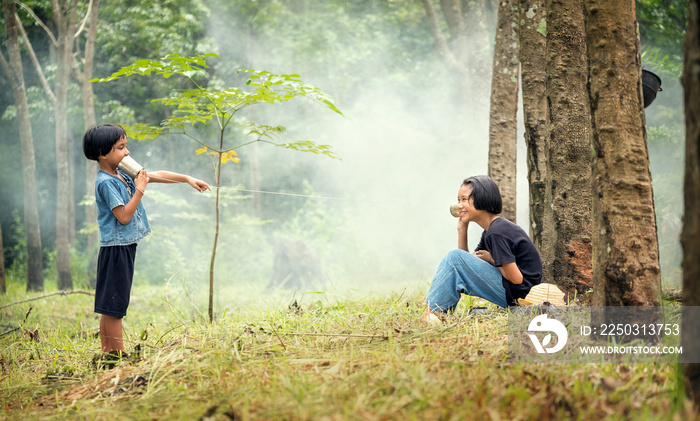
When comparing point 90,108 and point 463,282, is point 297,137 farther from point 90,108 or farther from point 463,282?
point 463,282

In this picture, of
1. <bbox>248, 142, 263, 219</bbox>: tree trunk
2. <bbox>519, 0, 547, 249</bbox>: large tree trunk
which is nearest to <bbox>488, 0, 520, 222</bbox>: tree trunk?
<bbox>519, 0, 547, 249</bbox>: large tree trunk

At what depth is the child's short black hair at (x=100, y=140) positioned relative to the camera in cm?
282

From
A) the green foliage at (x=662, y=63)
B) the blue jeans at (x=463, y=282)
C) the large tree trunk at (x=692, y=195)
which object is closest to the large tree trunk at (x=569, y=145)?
the blue jeans at (x=463, y=282)

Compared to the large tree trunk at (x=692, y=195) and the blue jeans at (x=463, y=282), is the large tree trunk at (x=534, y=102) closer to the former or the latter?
the blue jeans at (x=463, y=282)

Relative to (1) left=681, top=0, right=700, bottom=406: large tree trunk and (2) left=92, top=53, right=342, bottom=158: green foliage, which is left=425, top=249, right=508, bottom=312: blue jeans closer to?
→ (2) left=92, top=53, right=342, bottom=158: green foliage

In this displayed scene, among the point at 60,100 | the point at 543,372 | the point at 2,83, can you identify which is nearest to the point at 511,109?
the point at 543,372

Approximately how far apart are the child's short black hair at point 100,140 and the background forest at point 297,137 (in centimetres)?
829

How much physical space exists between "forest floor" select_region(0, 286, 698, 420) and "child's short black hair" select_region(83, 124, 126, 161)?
44.6 inches

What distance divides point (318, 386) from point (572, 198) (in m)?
2.05

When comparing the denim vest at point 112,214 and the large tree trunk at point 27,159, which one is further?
the large tree trunk at point 27,159

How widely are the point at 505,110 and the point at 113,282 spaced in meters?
3.29

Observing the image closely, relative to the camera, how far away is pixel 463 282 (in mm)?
2816

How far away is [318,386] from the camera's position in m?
1.71

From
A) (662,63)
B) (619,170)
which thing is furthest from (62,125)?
(662,63)
